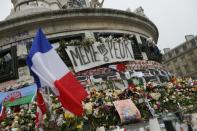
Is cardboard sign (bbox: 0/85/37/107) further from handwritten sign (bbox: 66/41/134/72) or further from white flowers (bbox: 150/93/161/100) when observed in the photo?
white flowers (bbox: 150/93/161/100)

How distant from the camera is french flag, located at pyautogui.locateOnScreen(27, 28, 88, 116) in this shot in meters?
7.82

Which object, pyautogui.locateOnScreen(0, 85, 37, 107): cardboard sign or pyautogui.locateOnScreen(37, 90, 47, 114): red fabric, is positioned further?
pyautogui.locateOnScreen(0, 85, 37, 107): cardboard sign

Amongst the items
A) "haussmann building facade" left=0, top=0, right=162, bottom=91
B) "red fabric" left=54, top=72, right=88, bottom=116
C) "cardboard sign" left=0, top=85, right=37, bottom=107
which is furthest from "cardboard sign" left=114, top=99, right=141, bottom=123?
"haussmann building facade" left=0, top=0, right=162, bottom=91

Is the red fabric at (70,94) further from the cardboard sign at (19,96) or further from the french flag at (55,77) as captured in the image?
the cardboard sign at (19,96)

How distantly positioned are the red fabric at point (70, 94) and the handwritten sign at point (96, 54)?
8.66m

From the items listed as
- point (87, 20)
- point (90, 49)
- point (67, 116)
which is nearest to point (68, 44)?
point (90, 49)

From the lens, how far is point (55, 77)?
8047mm

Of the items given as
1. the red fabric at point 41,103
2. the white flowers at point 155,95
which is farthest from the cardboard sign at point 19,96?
the red fabric at point 41,103

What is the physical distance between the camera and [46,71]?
8.09 metres

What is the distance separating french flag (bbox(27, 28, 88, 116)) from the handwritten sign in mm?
8347

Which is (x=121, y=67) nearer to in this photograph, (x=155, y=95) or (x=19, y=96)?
(x=19, y=96)

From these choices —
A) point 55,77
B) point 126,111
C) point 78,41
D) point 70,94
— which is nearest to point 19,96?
point 78,41

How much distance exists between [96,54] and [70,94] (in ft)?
31.7

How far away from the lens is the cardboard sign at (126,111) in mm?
11148
